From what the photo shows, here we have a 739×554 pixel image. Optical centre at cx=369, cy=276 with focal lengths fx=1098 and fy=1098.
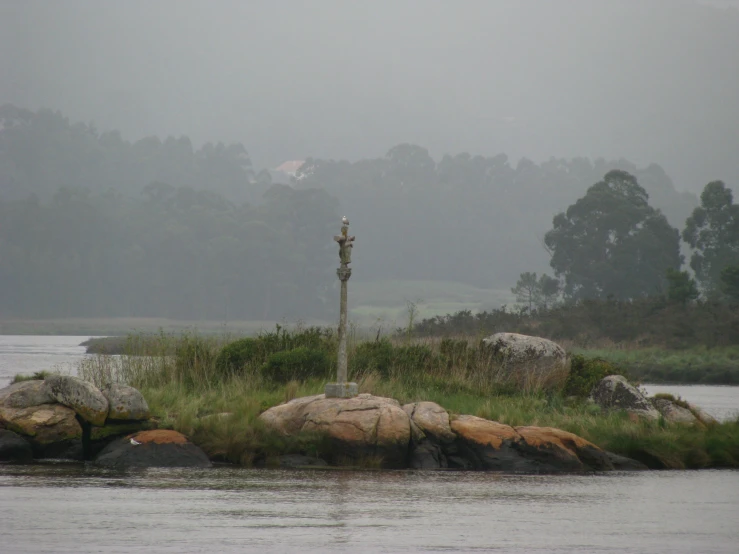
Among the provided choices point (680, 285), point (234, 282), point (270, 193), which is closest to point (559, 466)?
point (680, 285)

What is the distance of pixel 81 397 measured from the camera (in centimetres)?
2256

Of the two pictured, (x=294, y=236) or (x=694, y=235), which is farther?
(x=294, y=236)

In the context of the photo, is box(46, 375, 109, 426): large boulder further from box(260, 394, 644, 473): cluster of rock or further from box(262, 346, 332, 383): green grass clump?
box(262, 346, 332, 383): green grass clump

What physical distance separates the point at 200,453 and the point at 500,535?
898 cm

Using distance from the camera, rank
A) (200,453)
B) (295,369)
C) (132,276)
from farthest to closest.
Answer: (132,276) → (295,369) → (200,453)

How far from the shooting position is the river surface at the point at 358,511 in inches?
547

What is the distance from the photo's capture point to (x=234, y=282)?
15538cm

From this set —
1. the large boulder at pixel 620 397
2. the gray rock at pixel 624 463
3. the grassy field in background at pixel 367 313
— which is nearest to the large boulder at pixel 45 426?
the gray rock at pixel 624 463

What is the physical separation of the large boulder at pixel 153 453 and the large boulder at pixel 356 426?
1816 millimetres

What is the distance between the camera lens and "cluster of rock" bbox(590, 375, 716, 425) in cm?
2697

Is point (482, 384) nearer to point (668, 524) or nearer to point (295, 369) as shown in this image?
point (295, 369)

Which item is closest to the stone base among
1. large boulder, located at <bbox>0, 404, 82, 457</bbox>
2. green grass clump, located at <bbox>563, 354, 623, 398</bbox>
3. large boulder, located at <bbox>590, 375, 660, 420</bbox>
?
large boulder, located at <bbox>0, 404, 82, 457</bbox>

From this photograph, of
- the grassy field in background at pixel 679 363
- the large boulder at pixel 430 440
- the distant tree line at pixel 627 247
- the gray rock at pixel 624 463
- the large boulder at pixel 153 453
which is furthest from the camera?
the distant tree line at pixel 627 247

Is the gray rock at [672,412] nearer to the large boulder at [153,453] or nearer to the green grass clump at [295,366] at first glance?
the green grass clump at [295,366]
